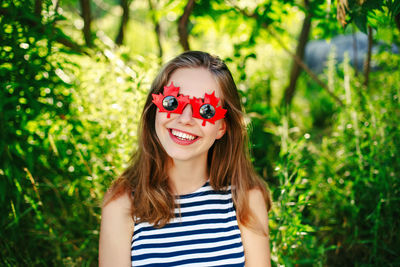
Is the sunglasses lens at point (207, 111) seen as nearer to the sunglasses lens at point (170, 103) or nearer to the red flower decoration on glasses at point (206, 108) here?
the red flower decoration on glasses at point (206, 108)

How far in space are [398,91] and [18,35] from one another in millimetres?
2533

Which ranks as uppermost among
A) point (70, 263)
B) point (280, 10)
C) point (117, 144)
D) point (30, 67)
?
point (280, 10)


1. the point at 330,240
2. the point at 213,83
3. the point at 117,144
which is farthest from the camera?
the point at 330,240

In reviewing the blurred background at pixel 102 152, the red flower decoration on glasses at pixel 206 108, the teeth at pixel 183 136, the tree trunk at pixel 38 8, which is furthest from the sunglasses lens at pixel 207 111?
the tree trunk at pixel 38 8

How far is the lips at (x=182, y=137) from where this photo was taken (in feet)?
4.99

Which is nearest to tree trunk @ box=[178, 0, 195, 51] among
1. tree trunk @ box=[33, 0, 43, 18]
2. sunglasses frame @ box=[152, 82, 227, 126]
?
tree trunk @ box=[33, 0, 43, 18]

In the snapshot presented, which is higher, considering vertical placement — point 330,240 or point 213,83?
point 213,83

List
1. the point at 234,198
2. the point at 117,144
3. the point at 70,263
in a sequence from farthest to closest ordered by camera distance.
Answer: the point at 117,144, the point at 70,263, the point at 234,198

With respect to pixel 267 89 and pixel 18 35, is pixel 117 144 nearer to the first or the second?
pixel 18 35

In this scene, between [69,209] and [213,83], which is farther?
[69,209]

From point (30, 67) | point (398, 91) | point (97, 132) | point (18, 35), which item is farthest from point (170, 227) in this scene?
point (398, 91)

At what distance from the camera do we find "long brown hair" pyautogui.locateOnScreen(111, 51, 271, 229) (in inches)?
62.8

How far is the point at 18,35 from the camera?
1.84m

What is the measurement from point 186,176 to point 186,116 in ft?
1.20
